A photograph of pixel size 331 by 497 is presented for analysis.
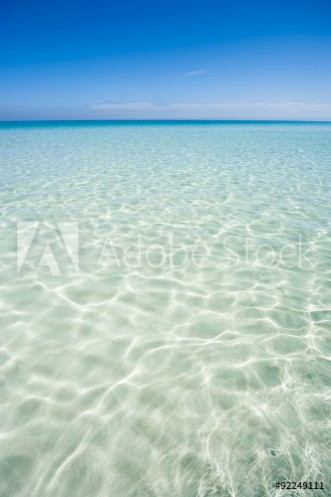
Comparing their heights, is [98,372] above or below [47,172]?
below

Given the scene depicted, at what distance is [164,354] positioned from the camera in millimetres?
2658

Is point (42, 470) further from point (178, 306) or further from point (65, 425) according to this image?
point (178, 306)

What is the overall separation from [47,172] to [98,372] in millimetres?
9274

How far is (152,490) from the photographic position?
171cm

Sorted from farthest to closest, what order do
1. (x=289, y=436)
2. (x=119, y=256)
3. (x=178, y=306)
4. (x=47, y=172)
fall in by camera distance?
(x=47, y=172) → (x=119, y=256) → (x=178, y=306) → (x=289, y=436)

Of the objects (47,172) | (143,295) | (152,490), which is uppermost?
(47,172)

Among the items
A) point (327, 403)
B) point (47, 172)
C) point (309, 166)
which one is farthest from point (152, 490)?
point (309, 166)

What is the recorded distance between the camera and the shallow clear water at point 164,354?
1.82 meters

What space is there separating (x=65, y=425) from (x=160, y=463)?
68 cm

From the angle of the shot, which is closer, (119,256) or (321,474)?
(321,474)

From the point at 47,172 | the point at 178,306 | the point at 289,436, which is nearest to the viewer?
the point at 289,436

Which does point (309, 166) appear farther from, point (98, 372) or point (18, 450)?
point (18, 450)

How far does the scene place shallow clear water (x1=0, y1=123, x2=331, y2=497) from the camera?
1817mm

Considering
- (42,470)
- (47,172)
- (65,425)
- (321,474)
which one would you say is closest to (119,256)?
(65,425)
